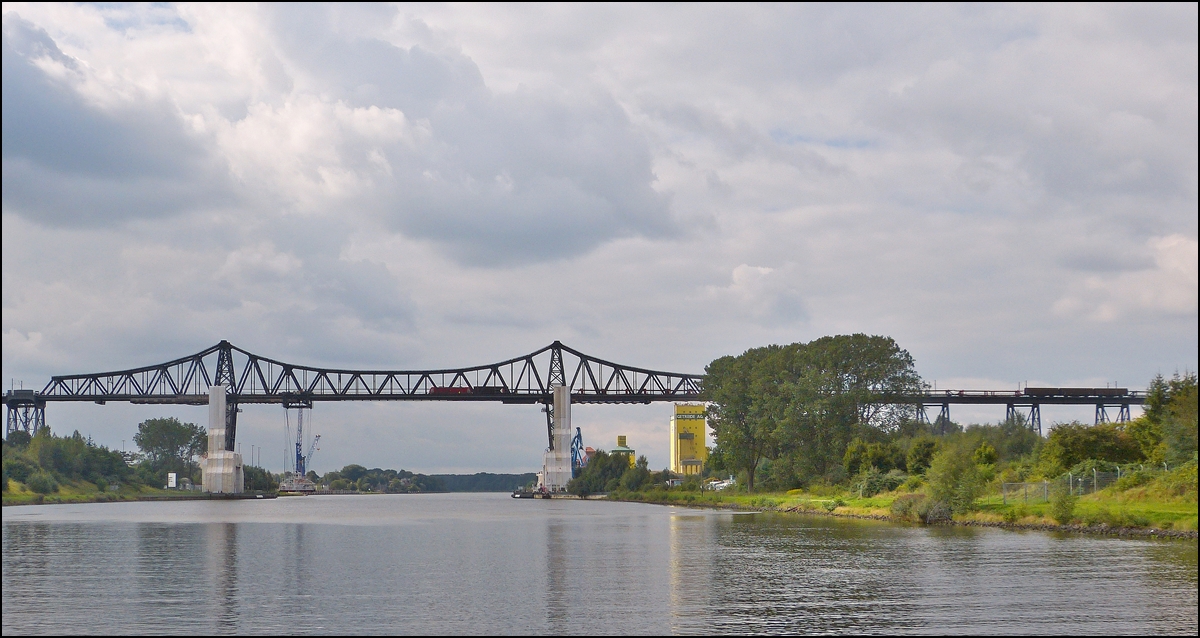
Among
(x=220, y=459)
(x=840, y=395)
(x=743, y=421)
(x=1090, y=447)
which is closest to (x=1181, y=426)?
(x=1090, y=447)

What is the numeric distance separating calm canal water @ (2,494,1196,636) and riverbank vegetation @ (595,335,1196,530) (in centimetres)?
596

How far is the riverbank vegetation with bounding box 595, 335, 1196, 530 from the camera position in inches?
2415

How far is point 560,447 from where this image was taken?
186 metres

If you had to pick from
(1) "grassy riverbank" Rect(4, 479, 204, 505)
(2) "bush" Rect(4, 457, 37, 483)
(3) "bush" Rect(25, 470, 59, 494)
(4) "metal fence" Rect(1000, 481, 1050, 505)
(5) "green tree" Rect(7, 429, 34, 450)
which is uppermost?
(5) "green tree" Rect(7, 429, 34, 450)

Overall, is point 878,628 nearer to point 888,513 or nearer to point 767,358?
point 888,513

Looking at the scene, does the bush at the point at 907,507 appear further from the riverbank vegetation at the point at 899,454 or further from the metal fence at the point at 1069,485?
the metal fence at the point at 1069,485

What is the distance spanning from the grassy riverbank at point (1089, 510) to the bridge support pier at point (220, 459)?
12666 centimetres

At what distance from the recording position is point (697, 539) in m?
61.9

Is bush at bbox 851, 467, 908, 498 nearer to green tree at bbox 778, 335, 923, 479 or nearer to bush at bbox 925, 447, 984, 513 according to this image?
green tree at bbox 778, 335, 923, 479

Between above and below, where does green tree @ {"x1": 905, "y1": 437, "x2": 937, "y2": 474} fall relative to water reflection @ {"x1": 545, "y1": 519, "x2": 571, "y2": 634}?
above

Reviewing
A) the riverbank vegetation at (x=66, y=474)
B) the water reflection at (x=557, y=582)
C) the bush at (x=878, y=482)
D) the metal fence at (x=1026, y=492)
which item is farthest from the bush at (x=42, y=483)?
the metal fence at (x=1026, y=492)

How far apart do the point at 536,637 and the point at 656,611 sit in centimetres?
508

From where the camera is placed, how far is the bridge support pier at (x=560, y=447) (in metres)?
186

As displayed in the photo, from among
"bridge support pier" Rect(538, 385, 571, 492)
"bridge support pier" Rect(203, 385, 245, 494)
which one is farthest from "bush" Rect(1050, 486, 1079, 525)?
"bridge support pier" Rect(203, 385, 245, 494)
